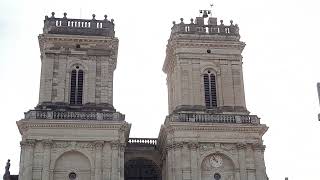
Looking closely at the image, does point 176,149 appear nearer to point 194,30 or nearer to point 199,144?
point 199,144

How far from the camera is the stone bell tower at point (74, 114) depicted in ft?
138

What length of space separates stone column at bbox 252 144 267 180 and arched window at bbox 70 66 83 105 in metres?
13.6

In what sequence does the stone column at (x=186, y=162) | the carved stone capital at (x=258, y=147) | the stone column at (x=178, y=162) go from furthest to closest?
the carved stone capital at (x=258, y=147) → the stone column at (x=186, y=162) → the stone column at (x=178, y=162)

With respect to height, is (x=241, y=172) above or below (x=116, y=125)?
below

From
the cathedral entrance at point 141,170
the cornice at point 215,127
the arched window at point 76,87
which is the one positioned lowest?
the cathedral entrance at point 141,170

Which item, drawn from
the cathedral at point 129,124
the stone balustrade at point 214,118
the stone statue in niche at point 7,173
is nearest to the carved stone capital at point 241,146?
the cathedral at point 129,124

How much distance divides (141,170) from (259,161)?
36.2 feet

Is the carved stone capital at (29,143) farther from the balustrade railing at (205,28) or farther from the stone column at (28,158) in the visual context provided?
the balustrade railing at (205,28)

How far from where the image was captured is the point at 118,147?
4256 centimetres

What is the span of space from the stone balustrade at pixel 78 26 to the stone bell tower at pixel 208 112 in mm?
A: 5415

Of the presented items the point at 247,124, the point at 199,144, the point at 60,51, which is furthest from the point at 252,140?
the point at 60,51

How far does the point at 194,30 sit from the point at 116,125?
11082 millimetres

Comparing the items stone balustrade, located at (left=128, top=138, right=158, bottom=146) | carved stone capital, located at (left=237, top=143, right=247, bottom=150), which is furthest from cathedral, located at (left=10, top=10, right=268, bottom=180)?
stone balustrade, located at (left=128, top=138, right=158, bottom=146)

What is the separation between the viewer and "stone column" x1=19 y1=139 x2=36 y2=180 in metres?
41.2
